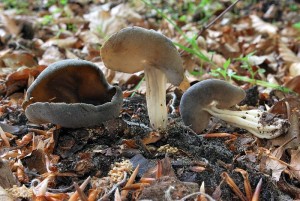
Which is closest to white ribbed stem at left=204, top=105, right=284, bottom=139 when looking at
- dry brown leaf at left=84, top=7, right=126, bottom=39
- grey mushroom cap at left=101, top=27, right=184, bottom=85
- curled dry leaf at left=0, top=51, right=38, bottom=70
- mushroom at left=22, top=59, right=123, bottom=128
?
grey mushroom cap at left=101, top=27, right=184, bottom=85

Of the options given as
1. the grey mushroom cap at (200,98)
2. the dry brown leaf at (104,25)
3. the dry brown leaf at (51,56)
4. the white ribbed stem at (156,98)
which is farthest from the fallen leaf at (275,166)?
the dry brown leaf at (104,25)

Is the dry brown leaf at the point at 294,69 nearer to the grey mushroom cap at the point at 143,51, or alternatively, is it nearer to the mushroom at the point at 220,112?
the mushroom at the point at 220,112

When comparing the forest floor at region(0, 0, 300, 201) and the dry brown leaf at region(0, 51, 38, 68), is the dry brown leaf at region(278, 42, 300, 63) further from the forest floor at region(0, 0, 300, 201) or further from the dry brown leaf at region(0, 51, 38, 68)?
the dry brown leaf at region(0, 51, 38, 68)

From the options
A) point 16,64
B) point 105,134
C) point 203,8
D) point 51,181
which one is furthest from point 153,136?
point 203,8

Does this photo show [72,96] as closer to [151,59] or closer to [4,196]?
[151,59]

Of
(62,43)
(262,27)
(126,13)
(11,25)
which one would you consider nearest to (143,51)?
(62,43)

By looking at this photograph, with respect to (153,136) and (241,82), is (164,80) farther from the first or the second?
(241,82)
